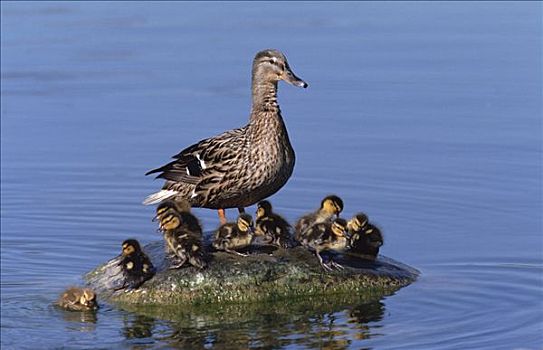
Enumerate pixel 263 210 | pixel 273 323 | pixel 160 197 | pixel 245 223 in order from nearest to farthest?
1. pixel 273 323
2. pixel 245 223
3. pixel 263 210
4. pixel 160 197

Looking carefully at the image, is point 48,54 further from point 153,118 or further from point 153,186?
point 153,186

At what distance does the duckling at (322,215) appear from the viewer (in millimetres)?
10117

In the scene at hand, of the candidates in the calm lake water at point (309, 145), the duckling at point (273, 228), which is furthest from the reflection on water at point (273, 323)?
the duckling at point (273, 228)

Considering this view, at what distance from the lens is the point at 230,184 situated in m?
10.4

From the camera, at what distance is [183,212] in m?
10.0

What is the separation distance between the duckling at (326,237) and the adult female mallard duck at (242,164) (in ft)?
2.05

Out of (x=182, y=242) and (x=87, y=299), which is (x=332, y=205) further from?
(x=87, y=299)

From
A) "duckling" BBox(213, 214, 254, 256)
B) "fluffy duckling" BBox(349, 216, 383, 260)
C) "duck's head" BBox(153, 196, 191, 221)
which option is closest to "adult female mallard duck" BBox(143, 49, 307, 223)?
"duck's head" BBox(153, 196, 191, 221)

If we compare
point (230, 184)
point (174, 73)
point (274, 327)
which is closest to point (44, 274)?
point (230, 184)

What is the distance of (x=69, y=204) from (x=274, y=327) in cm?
351

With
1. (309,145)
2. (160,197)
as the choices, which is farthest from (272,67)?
(309,145)

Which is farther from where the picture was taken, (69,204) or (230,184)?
(69,204)

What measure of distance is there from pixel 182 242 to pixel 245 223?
42 cm

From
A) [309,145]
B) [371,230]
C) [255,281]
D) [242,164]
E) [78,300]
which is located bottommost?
[78,300]
